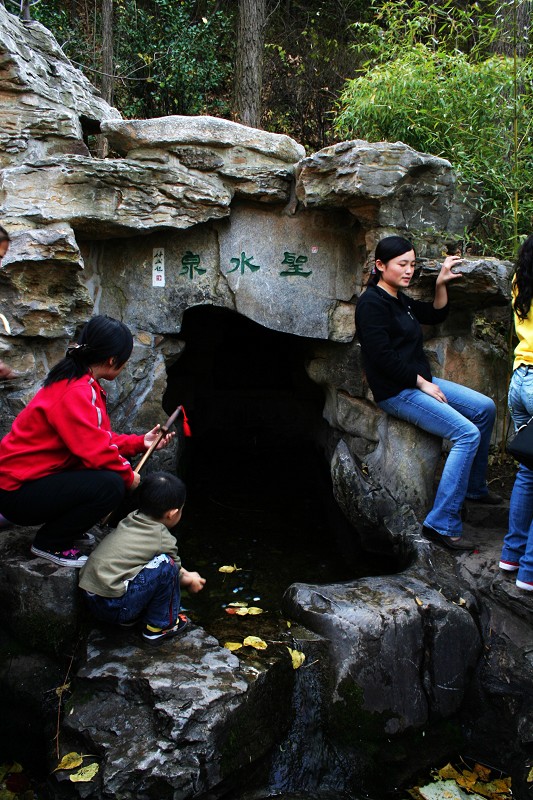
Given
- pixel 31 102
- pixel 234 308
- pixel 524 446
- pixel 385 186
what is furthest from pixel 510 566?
pixel 31 102

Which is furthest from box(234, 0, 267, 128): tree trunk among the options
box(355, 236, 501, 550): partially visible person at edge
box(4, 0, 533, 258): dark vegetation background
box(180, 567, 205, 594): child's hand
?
box(180, 567, 205, 594): child's hand

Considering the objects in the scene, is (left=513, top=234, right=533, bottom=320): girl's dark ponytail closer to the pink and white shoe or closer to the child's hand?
the pink and white shoe

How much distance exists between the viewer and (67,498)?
338 centimetres

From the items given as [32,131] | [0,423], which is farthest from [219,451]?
[32,131]

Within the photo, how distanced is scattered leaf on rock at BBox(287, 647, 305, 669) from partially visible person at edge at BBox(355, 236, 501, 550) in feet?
4.23

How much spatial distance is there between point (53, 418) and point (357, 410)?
9.11 feet

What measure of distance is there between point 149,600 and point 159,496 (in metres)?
0.53

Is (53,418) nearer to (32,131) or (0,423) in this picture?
(0,423)

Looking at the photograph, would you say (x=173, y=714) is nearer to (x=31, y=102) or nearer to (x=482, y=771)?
(x=482, y=771)

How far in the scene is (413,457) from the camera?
15.5ft

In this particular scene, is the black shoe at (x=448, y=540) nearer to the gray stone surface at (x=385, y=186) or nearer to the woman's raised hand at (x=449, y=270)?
the woman's raised hand at (x=449, y=270)

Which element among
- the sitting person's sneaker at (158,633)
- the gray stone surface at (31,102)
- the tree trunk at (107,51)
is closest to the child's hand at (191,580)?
the sitting person's sneaker at (158,633)

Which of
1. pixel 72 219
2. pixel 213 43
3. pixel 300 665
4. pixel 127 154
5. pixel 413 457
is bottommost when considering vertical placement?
pixel 300 665

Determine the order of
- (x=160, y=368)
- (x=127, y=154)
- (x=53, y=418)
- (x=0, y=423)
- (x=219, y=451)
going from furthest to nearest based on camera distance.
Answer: (x=219, y=451), (x=160, y=368), (x=127, y=154), (x=0, y=423), (x=53, y=418)
